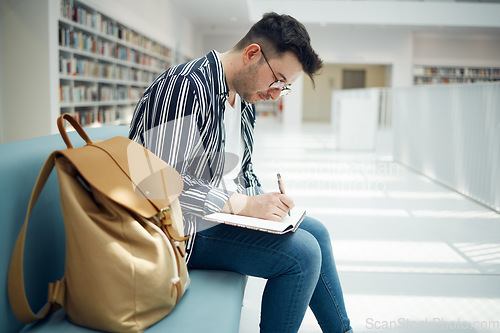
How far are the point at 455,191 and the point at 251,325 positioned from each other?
11.1 ft

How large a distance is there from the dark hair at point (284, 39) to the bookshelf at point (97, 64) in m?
4.67

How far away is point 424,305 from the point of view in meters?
1.85

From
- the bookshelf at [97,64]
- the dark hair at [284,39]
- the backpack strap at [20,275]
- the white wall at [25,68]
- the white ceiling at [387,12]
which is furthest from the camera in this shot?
the white ceiling at [387,12]

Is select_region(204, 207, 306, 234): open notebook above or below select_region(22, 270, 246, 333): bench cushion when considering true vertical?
above

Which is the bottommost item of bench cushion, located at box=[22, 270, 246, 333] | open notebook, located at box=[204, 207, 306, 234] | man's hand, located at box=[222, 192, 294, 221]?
bench cushion, located at box=[22, 270, 246, 333]

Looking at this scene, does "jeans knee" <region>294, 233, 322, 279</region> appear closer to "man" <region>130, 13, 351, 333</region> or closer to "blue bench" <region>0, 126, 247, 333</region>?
"man" <region>130, 13, 351, 333</region>

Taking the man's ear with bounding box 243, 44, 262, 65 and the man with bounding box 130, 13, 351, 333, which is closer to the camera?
the man with bounding box 130, 13, 351, 333

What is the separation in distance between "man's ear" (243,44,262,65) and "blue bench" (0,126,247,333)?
23.9 inches

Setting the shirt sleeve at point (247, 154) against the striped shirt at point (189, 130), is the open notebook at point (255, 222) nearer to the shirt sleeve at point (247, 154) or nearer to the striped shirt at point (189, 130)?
the striped shirt at point (189, 130)

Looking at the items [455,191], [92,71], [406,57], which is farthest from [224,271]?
[406,57]

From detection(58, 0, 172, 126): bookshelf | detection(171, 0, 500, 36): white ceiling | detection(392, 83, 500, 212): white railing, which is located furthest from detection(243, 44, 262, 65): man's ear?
detection(171, 0, 500, 36): white ceiling

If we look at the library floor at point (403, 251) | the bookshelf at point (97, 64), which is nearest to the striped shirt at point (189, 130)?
the library floor at point (403, 251)

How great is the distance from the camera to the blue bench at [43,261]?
2.79 ft

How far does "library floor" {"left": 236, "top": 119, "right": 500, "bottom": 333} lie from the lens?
1.77m
